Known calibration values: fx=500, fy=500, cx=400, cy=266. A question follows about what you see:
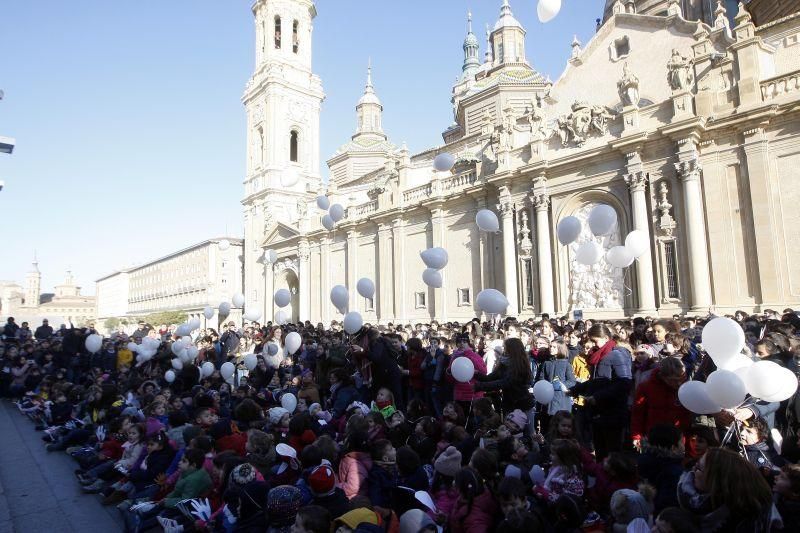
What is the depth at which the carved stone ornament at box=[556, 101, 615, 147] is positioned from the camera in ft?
63.2

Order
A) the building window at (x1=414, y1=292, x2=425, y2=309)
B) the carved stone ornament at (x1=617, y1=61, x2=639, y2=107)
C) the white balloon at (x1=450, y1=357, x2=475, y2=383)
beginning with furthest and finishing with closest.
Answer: the building window at (x1=414, y1=292, x2=425, y2=309), the carved stone ornament at (x1=617, y1=61, x2=639, y2=107), the white balloon at (x1=450, y1=357, x2=475, y2=383)

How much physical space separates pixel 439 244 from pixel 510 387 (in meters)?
18.4

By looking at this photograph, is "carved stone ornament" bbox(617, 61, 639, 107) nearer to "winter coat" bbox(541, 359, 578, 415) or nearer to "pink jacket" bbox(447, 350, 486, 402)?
"winter coat" bbox(541, 359, 578, 415)

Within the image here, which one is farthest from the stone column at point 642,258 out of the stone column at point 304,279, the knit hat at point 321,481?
the stone column at point 304,279

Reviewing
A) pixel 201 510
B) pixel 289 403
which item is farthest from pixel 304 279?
pixel 201 510

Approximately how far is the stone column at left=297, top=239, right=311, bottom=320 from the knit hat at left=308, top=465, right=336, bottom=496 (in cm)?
3070

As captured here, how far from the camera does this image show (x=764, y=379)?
460 cm

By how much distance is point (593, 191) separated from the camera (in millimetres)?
19594

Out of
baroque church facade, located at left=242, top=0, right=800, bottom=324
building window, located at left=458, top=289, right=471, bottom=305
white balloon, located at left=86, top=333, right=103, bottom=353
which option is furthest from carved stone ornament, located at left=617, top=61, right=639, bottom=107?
white balloon, located at left=86, top=333, right=103, bottom=353

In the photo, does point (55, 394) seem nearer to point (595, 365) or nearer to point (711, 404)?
point (595, 365)

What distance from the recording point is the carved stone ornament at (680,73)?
17172mm

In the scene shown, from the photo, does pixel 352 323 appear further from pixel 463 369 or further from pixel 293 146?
pixel 293 146

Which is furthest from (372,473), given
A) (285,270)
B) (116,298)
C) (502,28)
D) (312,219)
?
(116,298)

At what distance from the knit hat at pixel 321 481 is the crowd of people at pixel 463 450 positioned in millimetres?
20
